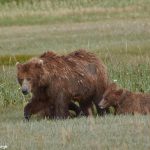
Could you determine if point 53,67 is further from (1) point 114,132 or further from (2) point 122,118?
(1) point 114,132

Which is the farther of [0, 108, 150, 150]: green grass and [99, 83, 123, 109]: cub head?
[99, 83, 123, 109]: cub head

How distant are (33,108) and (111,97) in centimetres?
151

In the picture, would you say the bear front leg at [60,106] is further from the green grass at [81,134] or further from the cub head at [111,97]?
the green grass at [81,134]

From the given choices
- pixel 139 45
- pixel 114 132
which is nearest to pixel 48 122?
pixel 114 132

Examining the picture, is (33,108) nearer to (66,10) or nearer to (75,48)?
(75,48)

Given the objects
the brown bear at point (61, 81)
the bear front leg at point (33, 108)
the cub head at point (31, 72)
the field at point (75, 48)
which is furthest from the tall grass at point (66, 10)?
the cub head at point (31, 72)

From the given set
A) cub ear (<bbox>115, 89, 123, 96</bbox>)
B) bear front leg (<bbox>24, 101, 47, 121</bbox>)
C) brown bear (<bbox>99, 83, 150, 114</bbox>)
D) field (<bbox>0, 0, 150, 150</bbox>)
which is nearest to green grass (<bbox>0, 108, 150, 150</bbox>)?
field (<bbox>0, 0, 150, 150</bbox>)

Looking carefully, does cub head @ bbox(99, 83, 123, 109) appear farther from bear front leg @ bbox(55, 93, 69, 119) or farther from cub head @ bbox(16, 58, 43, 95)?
cub head @ bbox(16, 58, 43, 95)

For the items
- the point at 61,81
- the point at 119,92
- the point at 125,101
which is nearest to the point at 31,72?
the point at 61,81

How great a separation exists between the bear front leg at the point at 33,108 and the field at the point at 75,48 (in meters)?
0.19

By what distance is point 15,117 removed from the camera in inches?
593

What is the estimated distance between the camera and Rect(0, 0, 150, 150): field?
10836mm

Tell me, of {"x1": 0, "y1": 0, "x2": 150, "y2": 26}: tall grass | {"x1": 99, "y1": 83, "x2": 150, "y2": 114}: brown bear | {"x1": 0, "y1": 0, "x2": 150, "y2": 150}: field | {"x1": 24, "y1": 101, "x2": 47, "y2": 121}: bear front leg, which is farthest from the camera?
{"x1": 0, "y1": 0, "x2": 150, "y2": 26}: tall grass

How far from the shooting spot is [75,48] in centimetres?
2995
